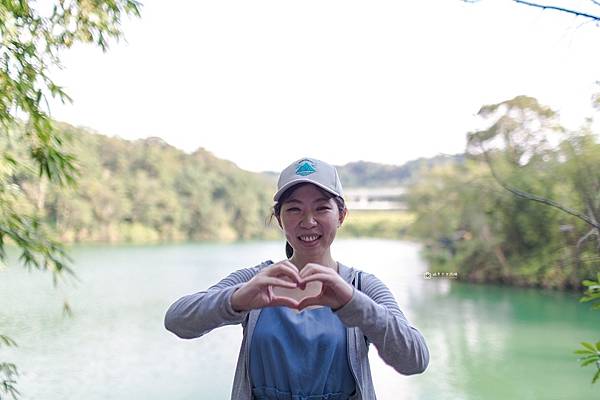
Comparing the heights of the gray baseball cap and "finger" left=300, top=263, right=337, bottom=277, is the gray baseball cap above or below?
above

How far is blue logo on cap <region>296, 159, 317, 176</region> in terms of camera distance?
636 millimetres

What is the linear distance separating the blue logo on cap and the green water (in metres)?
3.06

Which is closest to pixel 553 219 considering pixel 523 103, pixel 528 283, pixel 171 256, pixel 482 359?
pixel 528 283

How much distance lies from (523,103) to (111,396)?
19.3ft

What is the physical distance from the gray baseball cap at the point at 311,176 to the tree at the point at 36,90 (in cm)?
113

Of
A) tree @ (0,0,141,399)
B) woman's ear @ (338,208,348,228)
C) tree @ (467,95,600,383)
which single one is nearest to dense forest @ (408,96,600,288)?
tree @ (467,95,600,383)

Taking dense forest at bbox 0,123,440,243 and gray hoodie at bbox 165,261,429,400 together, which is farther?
dense forest at bbox 0,123,440,243

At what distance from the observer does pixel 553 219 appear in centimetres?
733

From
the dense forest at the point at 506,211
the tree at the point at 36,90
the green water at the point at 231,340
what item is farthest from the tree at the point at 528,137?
the tree at the point at 36,90

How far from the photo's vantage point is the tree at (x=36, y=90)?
158 centimetres

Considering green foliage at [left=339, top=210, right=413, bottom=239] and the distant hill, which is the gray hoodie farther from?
green foliage at [left=339, top=210, right=413, bottom=239]

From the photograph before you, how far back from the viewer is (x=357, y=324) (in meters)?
0.55

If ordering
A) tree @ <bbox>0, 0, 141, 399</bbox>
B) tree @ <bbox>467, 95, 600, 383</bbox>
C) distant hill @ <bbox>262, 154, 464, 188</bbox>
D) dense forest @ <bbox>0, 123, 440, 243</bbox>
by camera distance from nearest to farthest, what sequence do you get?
tree @ <bbox>0, 0, 141, 399</bbox> → tree @ <bbox>467, 95, 600, 383</bbox> → distant hill @ <bbox>262, 154, 464, 188</bbox> → dense forest @ <bbox>0, 123, 440, 243</bbox>

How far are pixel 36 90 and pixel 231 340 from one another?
16.3 feet
